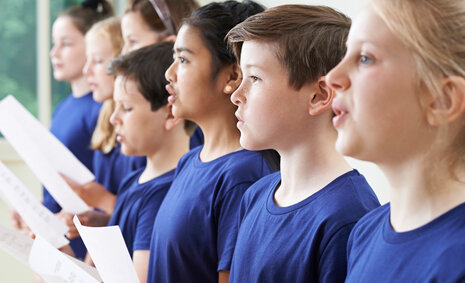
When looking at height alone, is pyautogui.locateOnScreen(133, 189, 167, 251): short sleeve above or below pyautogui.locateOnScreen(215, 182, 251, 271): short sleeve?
below

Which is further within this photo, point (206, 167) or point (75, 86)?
point (75, 86)

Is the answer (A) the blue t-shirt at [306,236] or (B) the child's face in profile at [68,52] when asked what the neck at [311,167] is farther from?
(B) the child's face in profile at [68,52]

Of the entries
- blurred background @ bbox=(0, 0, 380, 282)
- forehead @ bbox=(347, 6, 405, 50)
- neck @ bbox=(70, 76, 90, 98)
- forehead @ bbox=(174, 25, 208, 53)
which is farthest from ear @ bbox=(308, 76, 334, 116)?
blurred background @ bbox=(0, 0, 380, 282)

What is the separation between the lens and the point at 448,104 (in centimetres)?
68

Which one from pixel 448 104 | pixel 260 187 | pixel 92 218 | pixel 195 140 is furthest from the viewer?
pixel 195 140

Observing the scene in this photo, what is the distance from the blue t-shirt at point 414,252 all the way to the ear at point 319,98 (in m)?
0.20

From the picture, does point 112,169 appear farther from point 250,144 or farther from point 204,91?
point 250,144

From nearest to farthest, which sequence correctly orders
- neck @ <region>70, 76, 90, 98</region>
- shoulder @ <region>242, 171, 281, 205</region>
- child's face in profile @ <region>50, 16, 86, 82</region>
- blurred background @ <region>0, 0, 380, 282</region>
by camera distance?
shoulder @ <region>242, 171, 281, 205</region>
neck @ <region>70, 76, 90, 98</region>
child's face in profile @ <region>50, 16, 86, 82</region>
blurred background @ <region>0, 0, 380, 282</region>

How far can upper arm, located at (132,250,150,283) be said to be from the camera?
1387 millimetres

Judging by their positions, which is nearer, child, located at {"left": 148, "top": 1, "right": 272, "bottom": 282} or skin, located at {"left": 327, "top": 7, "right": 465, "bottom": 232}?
skin, located at {"left": 327, "top": 7, "right": 465, "bottom": 232}

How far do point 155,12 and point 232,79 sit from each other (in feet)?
2.50

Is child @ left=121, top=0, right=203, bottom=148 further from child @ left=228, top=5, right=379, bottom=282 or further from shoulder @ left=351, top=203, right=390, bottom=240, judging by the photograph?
shoulder @ left=351, top=203, right=390, bottom=240

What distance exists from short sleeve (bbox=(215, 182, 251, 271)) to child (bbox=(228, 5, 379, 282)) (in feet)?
0.32

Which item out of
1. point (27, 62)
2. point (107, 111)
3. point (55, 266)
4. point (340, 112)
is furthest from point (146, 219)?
point (27, 62)
